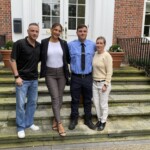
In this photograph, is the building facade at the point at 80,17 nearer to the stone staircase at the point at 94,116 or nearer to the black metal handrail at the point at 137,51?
the black metal handrail at the point at 137,51

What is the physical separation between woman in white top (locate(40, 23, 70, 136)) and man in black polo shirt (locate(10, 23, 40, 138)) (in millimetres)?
131

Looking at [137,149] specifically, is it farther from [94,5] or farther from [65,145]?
[94,5]

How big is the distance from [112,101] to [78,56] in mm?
1584

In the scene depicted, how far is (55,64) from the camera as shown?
12.6ft

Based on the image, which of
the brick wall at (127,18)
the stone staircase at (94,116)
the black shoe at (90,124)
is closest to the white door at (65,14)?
the brick wall at (127,18)

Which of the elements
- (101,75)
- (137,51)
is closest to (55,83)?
(101,75)

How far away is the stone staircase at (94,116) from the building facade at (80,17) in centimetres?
149

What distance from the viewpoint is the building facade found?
22.1 feet

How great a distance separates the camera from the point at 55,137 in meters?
3.96

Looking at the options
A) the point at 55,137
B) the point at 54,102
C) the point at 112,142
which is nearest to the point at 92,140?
the point at 112,142

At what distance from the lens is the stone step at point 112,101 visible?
4.70 m

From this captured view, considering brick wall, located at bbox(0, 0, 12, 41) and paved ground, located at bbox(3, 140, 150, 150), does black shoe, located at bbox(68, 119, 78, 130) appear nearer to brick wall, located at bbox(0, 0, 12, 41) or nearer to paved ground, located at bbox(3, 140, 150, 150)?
paved ground, located at bbox(3, 140, 150, 150)

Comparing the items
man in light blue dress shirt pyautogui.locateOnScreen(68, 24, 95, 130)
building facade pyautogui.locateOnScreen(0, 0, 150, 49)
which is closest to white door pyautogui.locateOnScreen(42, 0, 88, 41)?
building facade pyautogui.locateOnScreen(0, 0, 150, 49)

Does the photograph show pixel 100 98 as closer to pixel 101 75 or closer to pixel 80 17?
pixel 101 75
